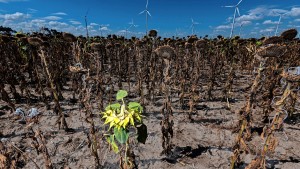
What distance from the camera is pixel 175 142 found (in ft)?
12.6

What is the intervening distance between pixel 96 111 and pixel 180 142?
7.60 feet

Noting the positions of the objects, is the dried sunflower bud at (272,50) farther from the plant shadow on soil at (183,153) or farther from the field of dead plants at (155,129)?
the plant shadow on soil at (183,153)

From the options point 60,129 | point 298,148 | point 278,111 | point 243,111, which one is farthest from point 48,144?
point 298,148

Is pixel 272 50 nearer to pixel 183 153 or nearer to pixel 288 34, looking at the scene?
pixel 288 34

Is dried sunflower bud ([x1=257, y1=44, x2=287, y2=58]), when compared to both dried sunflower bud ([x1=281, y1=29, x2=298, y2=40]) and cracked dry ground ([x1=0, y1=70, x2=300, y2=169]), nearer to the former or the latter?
cracked dry ground ([x1=0, y1=70, x2=300, y2=169])

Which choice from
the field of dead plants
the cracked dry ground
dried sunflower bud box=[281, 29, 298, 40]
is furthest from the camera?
dried sunflower bud box=[281, 29, 298, 40]

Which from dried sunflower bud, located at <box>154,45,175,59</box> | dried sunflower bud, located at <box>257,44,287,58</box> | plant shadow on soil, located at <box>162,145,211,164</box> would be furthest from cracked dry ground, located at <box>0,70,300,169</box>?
dried sunflower bud, located at <box>154,45,175,59</box>

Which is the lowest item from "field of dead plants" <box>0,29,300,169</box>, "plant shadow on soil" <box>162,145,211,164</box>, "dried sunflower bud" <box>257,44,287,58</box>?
"plant shadow on soil" <box>162,145,211,164</box>

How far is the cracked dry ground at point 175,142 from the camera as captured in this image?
10.9ft

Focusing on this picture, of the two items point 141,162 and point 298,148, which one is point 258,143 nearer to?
point 298,148

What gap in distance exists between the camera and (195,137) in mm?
4074

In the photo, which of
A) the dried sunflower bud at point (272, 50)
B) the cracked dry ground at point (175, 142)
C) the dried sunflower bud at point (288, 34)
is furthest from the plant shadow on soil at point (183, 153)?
the dried sunflower bud at point (288, 34)

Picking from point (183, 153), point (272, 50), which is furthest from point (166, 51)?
point (183, 153)

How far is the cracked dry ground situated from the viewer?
3.31 meters
